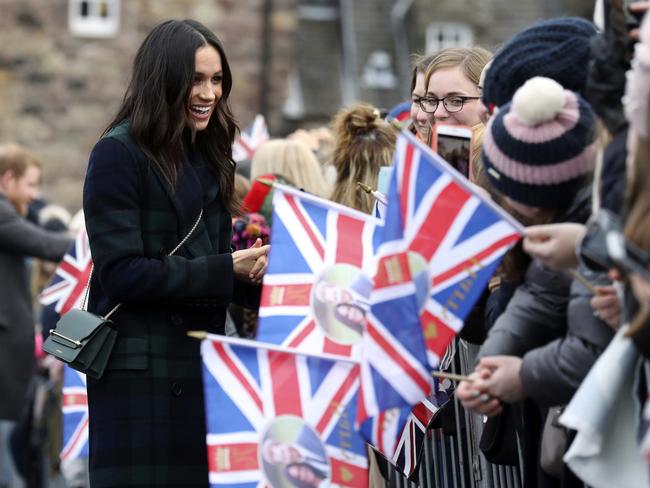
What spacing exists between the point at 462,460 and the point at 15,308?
13.5ft

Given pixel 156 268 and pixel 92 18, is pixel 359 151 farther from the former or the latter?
pixel 92 18

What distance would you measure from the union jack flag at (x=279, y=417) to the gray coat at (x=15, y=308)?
16.4 feet

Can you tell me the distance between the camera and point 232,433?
15.0 ft

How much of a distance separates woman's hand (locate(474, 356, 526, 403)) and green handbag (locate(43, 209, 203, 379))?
159 centimetres

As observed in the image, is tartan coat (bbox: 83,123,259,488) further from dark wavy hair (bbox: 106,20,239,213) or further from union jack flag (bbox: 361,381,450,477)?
union jack flag (bbox: 361,381,450,477)

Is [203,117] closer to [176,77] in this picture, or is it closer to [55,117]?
[176,77]

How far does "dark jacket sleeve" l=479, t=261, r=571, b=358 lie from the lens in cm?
441

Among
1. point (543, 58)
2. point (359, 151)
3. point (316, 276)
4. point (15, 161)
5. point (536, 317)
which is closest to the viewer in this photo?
point (536, 317)

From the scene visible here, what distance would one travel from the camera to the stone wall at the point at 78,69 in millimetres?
20250

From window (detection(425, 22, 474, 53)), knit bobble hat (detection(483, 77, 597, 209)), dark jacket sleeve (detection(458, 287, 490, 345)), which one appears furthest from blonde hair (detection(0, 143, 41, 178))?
window (detection(425, 22, 474, 53))

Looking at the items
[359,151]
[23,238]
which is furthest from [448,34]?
[359,151]

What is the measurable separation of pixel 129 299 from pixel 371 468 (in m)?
2.06

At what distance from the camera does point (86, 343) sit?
534 cm

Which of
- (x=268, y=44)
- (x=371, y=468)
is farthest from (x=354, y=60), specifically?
(x=371, y=468)
